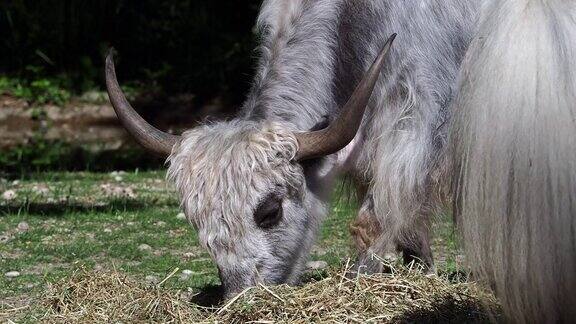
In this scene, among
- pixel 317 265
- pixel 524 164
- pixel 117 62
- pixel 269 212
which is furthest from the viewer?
pixel 117 62

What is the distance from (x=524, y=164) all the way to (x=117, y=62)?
493 inches

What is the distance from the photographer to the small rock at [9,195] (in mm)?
9984

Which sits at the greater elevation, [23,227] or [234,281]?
[234,281]

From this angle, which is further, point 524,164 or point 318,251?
point 318,251

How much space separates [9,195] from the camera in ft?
33.1

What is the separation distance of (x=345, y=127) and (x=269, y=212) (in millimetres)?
583

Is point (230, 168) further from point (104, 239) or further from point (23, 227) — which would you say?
point (23, 227)

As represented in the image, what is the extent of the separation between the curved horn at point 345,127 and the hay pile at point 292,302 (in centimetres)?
66

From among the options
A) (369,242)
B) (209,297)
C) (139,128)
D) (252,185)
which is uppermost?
(139,128)

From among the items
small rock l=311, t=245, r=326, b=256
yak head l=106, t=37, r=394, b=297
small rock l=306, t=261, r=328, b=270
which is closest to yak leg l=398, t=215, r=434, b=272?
small rock l=306, t=261, r=328, b=270

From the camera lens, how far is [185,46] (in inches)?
646

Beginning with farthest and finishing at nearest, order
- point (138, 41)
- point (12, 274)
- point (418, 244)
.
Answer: point (138, 41) < point (12, 274) < point (418, 244)

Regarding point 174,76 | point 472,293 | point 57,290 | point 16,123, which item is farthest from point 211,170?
point 174,76

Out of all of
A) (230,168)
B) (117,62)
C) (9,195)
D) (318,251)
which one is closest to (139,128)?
(230,168)
